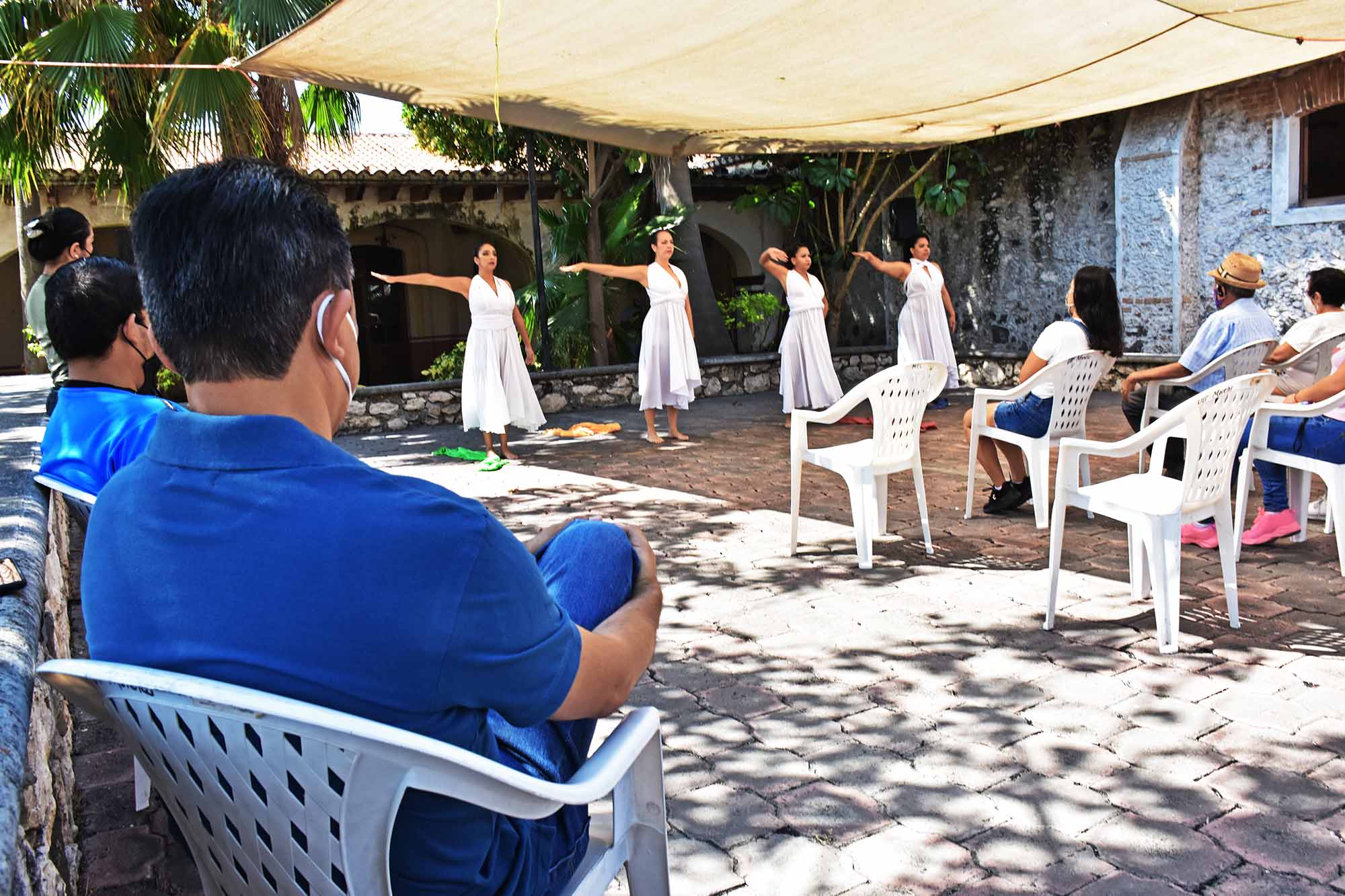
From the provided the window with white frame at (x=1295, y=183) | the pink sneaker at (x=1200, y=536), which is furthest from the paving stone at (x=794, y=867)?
the window with white frame at (x=1295, y=183)

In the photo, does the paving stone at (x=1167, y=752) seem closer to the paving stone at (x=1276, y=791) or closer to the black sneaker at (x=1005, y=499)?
the paving stone at (x=1276, y=791)

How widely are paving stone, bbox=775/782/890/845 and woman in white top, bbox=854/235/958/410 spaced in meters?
8.03

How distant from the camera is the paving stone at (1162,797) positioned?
8.55 ft

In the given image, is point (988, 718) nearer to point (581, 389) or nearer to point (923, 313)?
point (923, 313)

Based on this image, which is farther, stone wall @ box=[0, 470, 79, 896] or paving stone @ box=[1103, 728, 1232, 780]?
paving stone @ box=[1103, 728, 1232, 780]

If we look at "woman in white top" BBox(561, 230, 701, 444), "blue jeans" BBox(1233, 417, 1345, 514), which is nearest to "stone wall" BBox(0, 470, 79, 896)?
"blue jeans" BBox(1233, 417, 1345, 514)

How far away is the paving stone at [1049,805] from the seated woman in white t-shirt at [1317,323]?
11.2 feet

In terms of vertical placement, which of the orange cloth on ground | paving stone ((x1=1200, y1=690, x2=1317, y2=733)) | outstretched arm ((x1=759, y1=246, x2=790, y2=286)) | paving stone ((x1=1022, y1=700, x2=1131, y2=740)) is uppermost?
outstretched arm ((x1=759, y1=246, x2=790, y2=286))

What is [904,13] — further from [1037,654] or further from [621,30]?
[1037,654]

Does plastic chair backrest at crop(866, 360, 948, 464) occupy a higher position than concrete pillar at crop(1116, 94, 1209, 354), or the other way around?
concrete pillar at crop(1116, 94, 1209, 354)

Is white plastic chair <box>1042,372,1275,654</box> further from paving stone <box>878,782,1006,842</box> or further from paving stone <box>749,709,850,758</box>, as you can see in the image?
paving stone <box>878,782,1006,842</box>

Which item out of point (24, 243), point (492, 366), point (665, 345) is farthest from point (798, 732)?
point (24, 243)

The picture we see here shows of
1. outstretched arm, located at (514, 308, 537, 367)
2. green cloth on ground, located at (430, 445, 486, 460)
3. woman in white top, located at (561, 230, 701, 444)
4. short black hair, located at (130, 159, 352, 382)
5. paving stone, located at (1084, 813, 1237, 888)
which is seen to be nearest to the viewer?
short black hair, located at (130, 159, 352, 382)

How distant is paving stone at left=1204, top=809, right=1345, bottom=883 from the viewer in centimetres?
235
